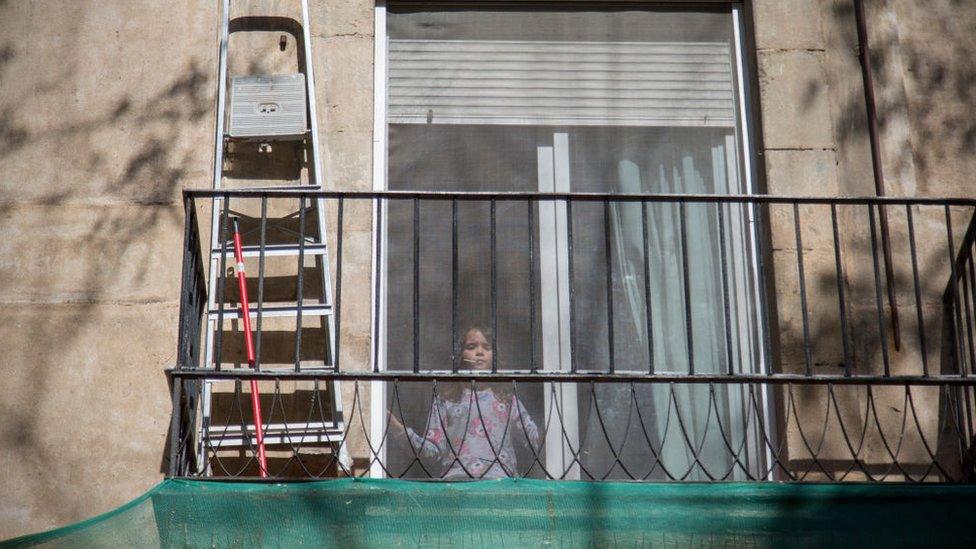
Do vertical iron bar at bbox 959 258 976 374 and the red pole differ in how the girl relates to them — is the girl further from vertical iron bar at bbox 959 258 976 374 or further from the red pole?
vertical iron bar at bbox 959 258 976 374

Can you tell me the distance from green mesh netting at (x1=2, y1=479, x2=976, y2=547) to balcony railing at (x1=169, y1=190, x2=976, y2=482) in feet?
1.97

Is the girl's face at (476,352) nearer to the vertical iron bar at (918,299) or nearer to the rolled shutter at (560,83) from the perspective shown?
the rolled shutter at (560,83)

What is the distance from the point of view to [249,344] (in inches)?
230

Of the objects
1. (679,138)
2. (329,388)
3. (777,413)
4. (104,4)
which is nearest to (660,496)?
(777,413)

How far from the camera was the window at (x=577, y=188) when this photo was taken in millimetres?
6230

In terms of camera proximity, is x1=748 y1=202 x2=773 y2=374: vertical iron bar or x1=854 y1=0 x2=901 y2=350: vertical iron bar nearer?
x1=748 y1=202 x2=773 y2=374: vertical iron bar

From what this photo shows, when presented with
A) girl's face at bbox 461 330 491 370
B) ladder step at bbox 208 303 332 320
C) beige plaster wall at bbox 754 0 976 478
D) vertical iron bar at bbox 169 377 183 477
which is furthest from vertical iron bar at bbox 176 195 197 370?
beige plaster wall at bbox 754 0 976 478

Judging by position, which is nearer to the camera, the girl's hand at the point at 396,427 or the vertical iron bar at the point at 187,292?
the vertical iron bar at the point at 187,292

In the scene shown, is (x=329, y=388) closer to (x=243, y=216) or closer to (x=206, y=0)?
(x=243, y=216)

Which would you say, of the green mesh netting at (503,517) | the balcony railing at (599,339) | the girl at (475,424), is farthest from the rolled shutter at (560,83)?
the green mesh netting at (503,517)

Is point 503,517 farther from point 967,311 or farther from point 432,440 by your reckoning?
point 967,311

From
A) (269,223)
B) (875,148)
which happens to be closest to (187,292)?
(269,223)

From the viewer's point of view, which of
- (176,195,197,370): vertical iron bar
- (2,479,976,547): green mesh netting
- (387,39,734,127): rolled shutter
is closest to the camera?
(2,479,976,547): green mesh netting

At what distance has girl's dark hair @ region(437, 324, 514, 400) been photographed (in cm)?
613
